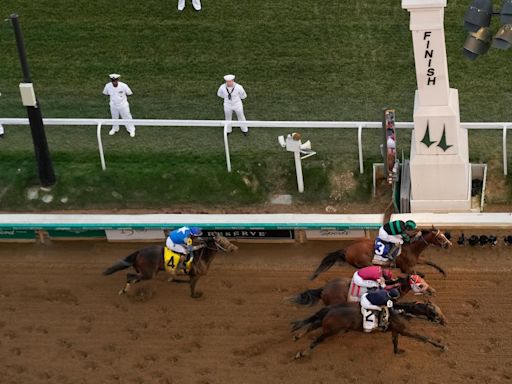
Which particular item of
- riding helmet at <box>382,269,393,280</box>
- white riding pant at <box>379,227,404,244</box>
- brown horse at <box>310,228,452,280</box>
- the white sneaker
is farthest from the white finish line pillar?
the white sneaker

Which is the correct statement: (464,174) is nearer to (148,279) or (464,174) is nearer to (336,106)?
(336,106)

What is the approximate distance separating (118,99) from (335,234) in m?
3.59

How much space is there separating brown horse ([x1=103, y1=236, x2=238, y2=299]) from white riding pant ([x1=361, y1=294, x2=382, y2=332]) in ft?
6.06

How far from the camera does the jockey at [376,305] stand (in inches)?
394

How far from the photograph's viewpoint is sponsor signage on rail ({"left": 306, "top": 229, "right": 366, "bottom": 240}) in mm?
12070

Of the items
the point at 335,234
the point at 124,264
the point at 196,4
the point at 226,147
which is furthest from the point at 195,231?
the point at 196,4

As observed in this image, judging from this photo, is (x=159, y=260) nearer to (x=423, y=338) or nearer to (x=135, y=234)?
(x=135, y=234)

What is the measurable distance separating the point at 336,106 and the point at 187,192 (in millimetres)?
2579

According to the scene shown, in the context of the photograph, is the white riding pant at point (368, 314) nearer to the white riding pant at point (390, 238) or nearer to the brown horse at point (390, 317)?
the brown horse at point (390, 317)

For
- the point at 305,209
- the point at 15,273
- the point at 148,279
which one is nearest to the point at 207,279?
the point at 148,279

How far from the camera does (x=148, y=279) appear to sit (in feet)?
37.4

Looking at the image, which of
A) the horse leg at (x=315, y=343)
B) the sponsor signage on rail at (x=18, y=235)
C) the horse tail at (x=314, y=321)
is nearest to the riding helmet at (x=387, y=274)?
the horse tail at (x=314, y=321)

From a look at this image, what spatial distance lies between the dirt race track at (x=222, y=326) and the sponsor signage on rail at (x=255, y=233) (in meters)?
0.14

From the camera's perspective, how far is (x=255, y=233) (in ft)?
40.0
